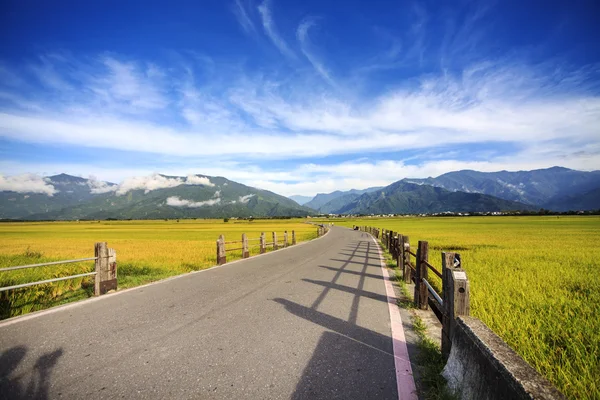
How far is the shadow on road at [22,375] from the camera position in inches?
122

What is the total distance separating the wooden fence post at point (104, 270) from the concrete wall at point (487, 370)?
7789mm

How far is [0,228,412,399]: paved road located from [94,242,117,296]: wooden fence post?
1.76ft

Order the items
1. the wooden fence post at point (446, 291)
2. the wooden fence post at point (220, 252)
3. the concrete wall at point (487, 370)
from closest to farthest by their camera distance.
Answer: the concrete wall at point (487, 370) < the wooden fence post at point (446, 291) < the wooden fence post at point (220, 252)

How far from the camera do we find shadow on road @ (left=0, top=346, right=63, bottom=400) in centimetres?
309

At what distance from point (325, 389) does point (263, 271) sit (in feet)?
24.7

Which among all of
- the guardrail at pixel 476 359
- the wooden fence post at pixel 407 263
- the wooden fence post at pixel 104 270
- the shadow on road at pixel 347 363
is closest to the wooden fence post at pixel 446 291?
the guardrail at pixel 476 359

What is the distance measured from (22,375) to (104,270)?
14.7 feet

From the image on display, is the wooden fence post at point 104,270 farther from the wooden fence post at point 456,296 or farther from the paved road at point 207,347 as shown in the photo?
the wooden fence post at point 456,296

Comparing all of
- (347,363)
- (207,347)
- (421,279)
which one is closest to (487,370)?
(347,363)

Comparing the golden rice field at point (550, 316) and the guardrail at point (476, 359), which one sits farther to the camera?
the golden rice field at point (550, 316)

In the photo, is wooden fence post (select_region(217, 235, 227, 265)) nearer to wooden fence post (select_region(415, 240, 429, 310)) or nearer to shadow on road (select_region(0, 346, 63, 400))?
shadow on road (select_region(0, 346, 63, 400))

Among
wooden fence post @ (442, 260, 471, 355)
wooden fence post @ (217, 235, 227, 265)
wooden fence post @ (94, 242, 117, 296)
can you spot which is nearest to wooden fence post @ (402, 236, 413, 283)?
wooden fence post @ (442, 260, 471, 355)

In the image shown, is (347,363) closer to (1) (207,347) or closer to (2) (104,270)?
(1) (207,347)

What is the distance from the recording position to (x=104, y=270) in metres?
7.53
